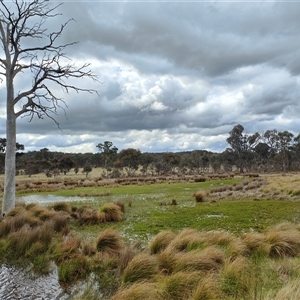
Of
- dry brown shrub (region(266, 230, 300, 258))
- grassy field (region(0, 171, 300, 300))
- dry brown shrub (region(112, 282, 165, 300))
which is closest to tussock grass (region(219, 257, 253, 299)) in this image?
grassy field (region(0, 171, 300, 300))

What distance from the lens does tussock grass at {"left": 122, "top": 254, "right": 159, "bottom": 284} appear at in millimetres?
5949

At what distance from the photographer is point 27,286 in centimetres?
586

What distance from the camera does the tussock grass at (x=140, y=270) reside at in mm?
5949

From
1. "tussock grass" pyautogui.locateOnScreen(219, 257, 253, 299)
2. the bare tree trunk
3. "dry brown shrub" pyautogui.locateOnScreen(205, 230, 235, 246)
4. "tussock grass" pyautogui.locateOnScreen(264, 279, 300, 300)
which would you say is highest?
the bare tree trunk

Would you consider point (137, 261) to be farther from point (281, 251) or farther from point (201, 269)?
point (281, 251)

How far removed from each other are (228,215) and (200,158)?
285 ft

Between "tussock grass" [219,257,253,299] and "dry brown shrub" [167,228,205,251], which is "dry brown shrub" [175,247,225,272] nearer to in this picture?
"tussock grass" [219,257,253,299]

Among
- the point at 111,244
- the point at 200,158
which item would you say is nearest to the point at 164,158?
the point at 200,158

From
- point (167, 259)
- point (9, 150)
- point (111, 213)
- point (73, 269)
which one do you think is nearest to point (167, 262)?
point (167, 259)

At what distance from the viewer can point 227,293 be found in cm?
525

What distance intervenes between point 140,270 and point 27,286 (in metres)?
2.16

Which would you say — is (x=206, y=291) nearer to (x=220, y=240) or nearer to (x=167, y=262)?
(x=167, y=262)

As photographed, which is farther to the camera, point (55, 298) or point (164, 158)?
point (164, 158)

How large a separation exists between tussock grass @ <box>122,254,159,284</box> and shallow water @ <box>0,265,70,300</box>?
1.17 metres
